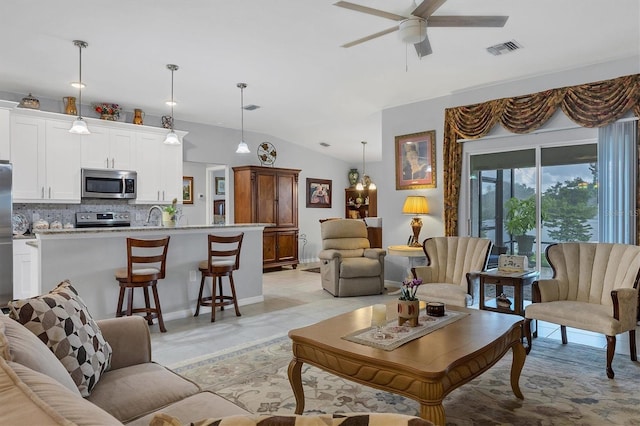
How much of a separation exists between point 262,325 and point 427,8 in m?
3.29

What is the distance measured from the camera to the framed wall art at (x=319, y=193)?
9.55 m

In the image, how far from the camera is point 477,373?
2.12 metres

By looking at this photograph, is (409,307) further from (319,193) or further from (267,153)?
(319,193)

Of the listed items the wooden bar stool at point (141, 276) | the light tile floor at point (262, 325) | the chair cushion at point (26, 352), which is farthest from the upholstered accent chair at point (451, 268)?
the chair cushion at point (26, 352)

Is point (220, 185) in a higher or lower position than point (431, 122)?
lower

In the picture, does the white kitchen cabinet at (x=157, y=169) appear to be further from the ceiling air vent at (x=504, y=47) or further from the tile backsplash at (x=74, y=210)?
the ceiling air vent at (x=504, y=47)

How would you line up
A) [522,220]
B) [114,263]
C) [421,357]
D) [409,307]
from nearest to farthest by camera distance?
[421,357] < [409,307] < [114,263] < [522,220]

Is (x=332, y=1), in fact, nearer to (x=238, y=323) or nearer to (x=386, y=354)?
(x=386, y=354)

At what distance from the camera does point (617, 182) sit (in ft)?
14.3

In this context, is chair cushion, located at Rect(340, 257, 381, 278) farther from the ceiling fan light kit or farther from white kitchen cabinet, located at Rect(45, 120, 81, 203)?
white kitchen cabinet, located at Rect(45, 120, 81, 203)

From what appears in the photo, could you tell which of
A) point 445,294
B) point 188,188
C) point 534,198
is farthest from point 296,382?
point 188,188

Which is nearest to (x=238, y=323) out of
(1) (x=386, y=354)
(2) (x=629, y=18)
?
(1) (x=386, y=354)

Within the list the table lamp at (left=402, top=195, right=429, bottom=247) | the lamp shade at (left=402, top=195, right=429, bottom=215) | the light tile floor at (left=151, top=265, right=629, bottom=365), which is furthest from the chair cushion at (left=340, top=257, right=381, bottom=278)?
the lamp shade at (left=402, top=195, right=429, bottom=215)

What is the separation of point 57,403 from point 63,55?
472 centimetres
